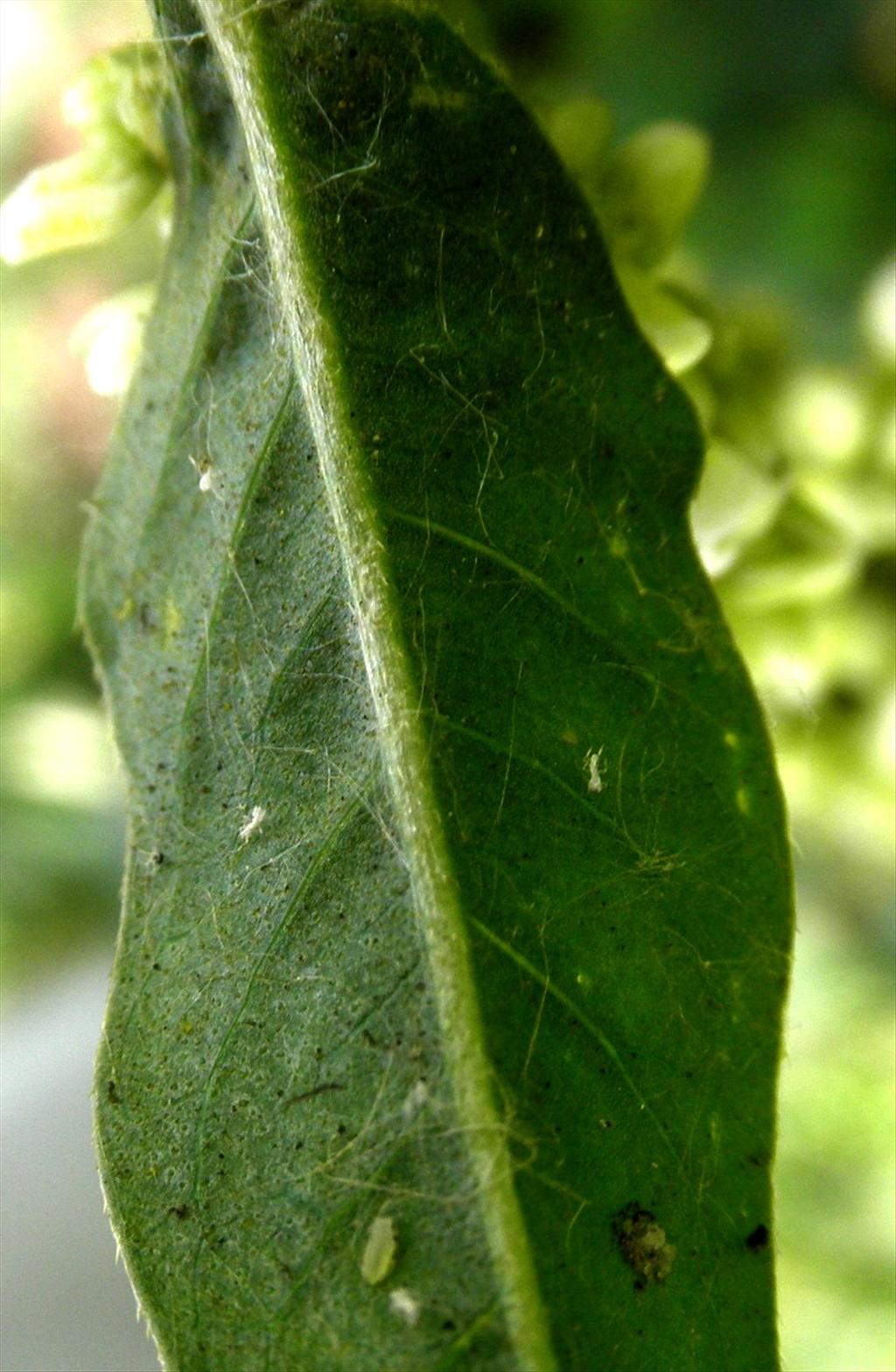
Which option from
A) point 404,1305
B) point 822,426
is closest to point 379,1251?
point 404,1305

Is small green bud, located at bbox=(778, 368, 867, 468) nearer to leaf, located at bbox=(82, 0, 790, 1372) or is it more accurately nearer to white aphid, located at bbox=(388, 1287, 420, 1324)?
leaf, located at bbox=(82, 0, 790, 1372)

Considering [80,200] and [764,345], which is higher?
[80,200]

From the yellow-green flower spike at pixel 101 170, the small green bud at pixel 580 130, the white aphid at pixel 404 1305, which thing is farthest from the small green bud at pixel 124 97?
the white aphid at pixel 404 1305

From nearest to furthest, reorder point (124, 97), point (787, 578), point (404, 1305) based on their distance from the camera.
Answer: point (404, 1305)
point (124, 97)
point (787, 578)

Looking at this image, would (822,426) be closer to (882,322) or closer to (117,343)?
(882,322)

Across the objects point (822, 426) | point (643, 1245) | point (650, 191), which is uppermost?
point (650, 191)

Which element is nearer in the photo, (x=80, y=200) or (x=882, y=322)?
(x=80, y=200)

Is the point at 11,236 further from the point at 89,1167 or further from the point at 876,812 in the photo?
the point at 89,1167
